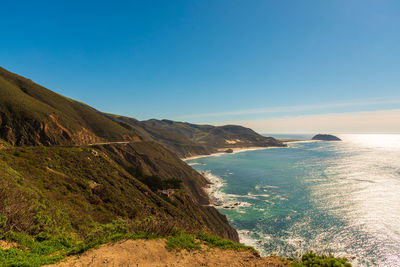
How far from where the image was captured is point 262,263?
11305mm

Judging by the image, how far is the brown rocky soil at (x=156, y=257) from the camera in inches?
376

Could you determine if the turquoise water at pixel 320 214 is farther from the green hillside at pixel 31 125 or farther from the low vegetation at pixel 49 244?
the green hillside at pixel 31 125

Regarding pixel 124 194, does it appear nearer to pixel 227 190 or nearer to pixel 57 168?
pixel 57 168

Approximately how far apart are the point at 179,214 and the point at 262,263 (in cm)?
2113

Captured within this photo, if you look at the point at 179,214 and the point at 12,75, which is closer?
the point at 179,214

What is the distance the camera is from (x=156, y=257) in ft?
34.7

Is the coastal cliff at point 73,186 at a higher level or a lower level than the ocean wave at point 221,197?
higher

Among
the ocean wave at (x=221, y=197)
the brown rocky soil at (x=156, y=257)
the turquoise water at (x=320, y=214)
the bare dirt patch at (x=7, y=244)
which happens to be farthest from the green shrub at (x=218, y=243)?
the ocean wave at (x=221, y=197)

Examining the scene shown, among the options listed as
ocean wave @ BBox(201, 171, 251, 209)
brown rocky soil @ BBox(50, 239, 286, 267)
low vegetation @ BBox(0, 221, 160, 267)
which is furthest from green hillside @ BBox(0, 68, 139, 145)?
brown rocky soil @ BBox(50, 239, 286, 267)

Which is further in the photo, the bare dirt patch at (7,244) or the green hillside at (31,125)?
the green hillside at (31,125)

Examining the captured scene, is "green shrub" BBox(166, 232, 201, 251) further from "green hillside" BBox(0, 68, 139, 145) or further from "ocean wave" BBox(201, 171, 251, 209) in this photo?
"green hillside" BBox(0, 68, 139, 145)

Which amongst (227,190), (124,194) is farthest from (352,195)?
(124,194)

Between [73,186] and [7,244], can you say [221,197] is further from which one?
[7,244]

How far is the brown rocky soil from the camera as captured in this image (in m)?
9.55
